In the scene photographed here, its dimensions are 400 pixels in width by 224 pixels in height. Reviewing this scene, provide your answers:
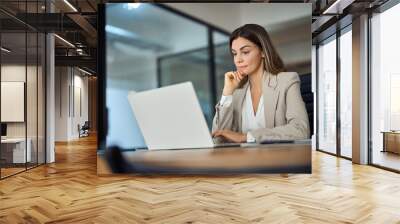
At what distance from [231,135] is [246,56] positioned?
1309mm

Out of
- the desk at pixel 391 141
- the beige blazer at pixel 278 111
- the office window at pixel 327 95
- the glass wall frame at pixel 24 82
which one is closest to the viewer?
the beige blazer at pixel 278 111

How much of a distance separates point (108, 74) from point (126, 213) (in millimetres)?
2861

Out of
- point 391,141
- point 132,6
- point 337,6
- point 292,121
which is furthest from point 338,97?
point 132,6

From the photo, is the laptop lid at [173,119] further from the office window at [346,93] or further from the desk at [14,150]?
the office window at [346,93]

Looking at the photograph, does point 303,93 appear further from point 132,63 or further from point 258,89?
point 132,63

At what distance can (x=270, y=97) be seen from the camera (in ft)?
20.4

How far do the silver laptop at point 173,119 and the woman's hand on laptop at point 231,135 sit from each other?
0.08 metres

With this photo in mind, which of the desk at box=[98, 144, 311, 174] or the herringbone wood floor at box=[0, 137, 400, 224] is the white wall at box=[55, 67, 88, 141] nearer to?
the herringbone wood floor at box=[0, 137, 400, 224]

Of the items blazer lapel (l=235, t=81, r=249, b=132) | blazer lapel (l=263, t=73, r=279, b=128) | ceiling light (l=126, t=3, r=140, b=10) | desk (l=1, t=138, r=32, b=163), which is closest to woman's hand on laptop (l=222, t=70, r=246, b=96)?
blazer lapel (l=235, t=81, r=249, b=132)

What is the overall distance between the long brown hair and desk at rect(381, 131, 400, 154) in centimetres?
258

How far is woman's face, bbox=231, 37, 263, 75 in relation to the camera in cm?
628

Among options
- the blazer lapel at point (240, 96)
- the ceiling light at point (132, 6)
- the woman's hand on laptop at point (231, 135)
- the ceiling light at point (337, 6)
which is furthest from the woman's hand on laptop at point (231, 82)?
the ceiling light at point (337, 6)

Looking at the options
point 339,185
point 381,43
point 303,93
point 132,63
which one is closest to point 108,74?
point 132,63

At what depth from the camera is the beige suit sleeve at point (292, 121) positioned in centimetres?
620
